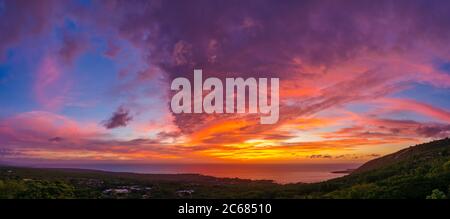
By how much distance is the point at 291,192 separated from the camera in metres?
7.25

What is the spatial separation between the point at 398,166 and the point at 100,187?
9.43m

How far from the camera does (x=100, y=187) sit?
7613mm

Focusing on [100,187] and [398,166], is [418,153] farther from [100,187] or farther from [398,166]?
[100,187]

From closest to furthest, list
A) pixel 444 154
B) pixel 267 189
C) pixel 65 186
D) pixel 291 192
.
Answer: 1. pixel 267 189
2. pixel 291 192
3. pixel 65 186
4. pixel 444 154

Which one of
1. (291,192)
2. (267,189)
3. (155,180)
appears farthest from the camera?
(155,180)

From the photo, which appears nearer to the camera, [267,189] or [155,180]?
[267,189]

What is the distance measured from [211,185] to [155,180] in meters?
1.11
